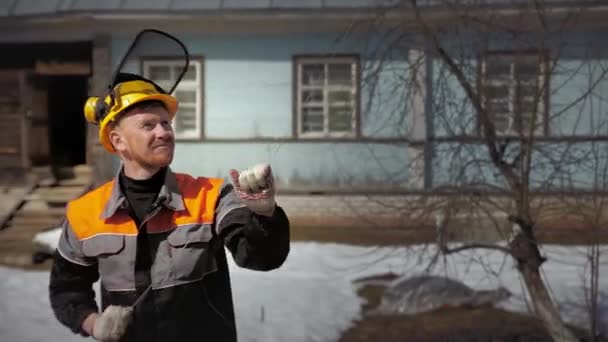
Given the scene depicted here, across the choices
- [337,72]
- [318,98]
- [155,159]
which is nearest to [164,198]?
[155,159]

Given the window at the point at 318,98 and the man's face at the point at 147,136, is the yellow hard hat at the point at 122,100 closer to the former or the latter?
the man's face at the point at 147,136

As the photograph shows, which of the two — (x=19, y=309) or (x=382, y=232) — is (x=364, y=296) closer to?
(x=382, y=232)

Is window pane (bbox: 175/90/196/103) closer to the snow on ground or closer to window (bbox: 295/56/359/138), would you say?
window (bbox: 295/56/359/138)

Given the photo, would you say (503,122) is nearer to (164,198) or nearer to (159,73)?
(164,198)

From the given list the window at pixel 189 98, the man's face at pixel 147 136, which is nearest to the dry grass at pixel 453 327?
the man's face at pixel 147 136

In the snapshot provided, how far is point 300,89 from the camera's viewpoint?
845cm

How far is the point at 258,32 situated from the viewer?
27.5 ft

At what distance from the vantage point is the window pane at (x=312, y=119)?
8.40m

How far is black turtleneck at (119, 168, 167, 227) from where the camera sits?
179cm

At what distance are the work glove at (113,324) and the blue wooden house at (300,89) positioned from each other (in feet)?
9.23

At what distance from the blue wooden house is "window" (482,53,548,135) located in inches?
0.6

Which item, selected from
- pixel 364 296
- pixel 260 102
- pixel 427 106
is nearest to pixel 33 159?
pixel 260 102

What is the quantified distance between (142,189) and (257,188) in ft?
1.76

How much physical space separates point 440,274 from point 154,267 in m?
4.57
